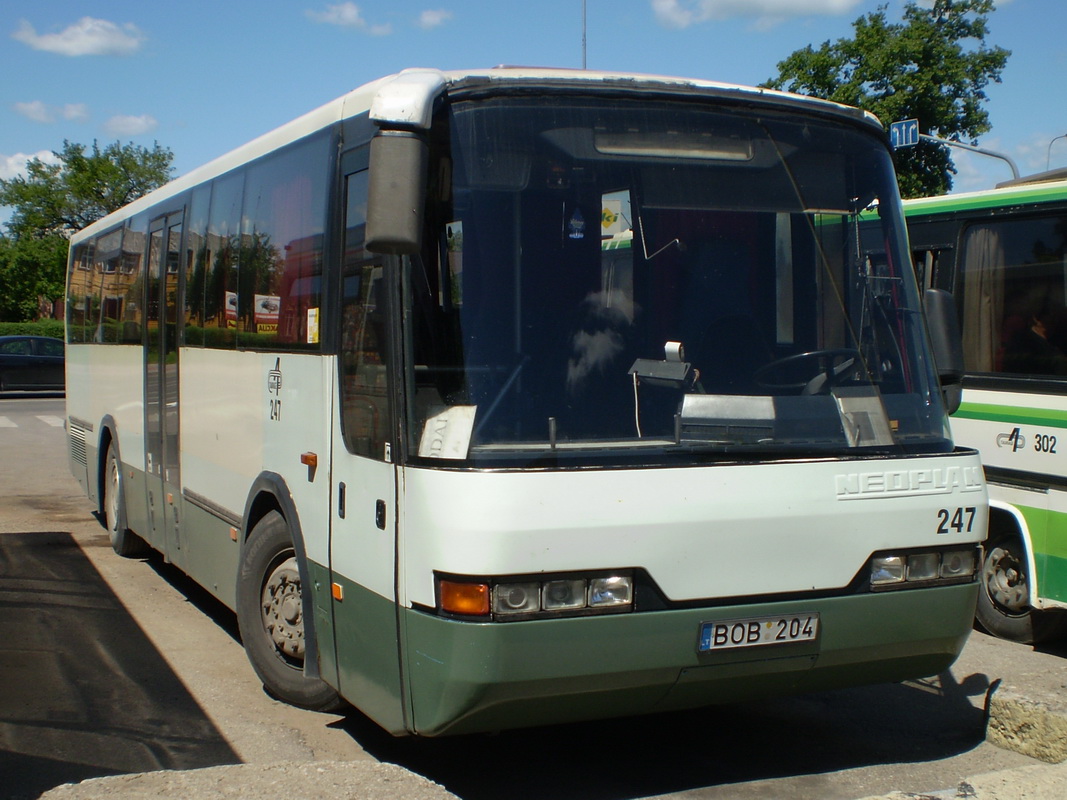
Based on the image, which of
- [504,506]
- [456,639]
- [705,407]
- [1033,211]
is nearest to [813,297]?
[705,407]

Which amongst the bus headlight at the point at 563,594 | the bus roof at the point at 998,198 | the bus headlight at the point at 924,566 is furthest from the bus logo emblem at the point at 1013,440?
the bus headlight at the point at 563,594

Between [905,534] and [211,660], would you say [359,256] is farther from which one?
[211,660]

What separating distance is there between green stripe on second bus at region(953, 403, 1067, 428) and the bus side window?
4.47 metres

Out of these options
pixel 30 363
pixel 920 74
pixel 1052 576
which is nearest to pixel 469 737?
pixel 1052 576

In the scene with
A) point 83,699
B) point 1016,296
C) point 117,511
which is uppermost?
point 1016,296

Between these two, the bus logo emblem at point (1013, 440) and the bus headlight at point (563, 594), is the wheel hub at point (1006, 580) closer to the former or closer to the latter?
the bus logo emblem at point (1013, 440)

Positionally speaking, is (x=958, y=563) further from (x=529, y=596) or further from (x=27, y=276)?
(x=27, y=276)

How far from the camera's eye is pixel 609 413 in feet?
14.5

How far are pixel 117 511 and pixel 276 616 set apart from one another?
493 cm

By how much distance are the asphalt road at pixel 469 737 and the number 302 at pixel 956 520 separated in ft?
3.67

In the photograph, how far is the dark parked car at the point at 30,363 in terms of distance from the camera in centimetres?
3259

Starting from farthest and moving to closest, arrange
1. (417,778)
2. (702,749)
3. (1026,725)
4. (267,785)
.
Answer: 1. (702,749)
2. (1026,725)
3. (417,778)
4. (267,785)

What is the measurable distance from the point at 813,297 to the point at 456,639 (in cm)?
208

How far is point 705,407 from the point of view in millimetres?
4488
